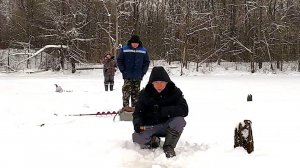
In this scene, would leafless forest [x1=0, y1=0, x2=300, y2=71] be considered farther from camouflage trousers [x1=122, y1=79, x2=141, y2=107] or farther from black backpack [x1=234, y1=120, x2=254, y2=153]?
black backpack [x1=234, y1=120, x2=254, y2=153]

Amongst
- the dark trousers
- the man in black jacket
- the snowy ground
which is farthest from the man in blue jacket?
the dark trousers

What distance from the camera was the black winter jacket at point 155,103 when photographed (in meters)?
5.31

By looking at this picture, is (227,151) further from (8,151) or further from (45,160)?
(8,151)

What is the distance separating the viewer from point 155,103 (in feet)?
17.5

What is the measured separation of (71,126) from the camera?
702cm

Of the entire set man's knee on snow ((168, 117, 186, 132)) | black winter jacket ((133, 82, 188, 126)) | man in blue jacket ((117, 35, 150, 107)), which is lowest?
man's knee on snow ((168, 117, 186, 132))

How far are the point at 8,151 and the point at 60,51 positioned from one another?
93.7 feet

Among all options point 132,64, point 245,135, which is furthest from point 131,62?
point 245,135

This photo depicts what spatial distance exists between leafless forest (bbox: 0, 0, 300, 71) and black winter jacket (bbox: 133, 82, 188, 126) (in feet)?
84.0

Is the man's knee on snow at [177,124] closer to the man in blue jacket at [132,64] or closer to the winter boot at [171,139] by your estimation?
the winter boot at [171,139]

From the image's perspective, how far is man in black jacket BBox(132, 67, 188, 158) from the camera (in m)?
5.24

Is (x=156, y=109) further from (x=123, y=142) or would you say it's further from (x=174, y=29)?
(x=174, y=29)

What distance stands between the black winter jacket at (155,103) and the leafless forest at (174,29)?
25608 mm

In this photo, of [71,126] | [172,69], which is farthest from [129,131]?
[172,69]
